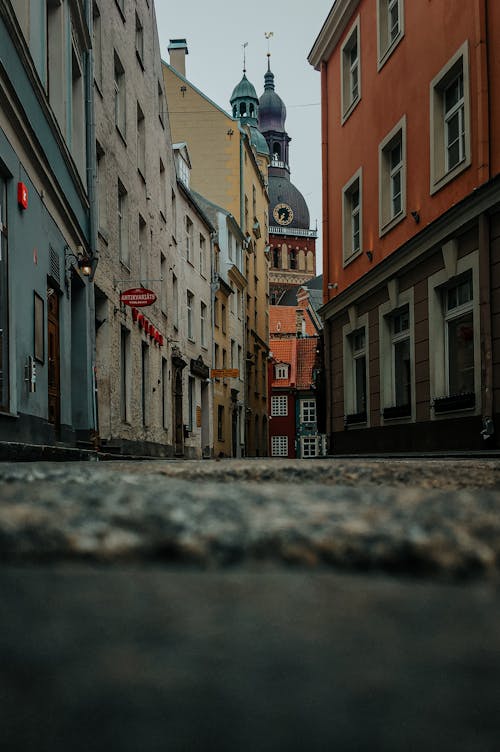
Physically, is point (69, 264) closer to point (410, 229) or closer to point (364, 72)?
point (410, 229)

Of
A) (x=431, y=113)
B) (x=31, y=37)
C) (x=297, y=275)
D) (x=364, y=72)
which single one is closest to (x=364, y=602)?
(x=31, y=37)

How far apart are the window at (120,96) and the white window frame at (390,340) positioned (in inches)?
255

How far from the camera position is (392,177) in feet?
43.4

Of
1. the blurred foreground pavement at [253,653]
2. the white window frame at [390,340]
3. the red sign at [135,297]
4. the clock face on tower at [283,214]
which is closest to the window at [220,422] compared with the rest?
the red sign at [135,297]

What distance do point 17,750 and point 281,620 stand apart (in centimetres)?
13

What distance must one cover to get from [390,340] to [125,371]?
5.43 m

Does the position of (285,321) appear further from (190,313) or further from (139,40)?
(139,40)

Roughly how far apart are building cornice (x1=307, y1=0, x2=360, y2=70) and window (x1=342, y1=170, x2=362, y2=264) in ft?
9.98

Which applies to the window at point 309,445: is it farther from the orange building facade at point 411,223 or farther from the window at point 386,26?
A: the window at point 386,26

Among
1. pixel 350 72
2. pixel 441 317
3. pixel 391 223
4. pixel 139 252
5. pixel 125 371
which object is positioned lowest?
pixel 125 371

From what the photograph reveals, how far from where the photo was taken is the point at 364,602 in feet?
1.08

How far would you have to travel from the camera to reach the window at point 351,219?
49.5 ft

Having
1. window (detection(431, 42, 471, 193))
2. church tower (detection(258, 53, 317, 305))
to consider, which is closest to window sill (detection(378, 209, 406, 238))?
window (detection(431, 42, 471, 193))

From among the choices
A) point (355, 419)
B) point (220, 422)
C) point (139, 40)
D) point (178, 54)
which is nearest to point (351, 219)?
point (355, 419)
